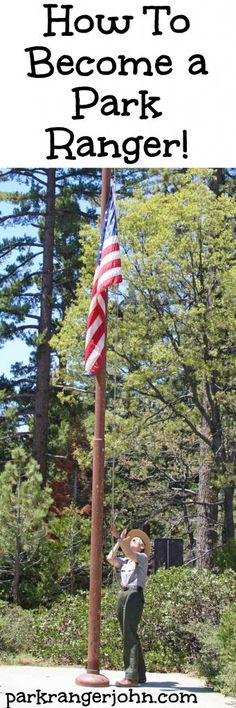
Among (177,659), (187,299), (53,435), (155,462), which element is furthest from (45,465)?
Result: (177,659)

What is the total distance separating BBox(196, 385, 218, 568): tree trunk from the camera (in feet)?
58.7

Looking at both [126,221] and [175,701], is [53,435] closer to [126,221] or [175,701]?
[126,221]

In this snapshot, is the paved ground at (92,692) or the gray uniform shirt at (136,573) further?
the gray uniform shirt at (136,573)

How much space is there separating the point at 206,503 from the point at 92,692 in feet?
31.4

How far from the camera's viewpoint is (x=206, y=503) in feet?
58.9

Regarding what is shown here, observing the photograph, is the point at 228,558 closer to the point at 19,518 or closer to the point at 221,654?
the point at 19,518

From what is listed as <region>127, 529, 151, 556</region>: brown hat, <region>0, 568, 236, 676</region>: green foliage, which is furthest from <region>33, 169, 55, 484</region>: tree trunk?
<region>127, 529, 151, 556</region>: brown hat

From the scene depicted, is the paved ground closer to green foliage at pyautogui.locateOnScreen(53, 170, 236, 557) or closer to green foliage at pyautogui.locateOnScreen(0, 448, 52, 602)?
green foliage at pyautogui.locateOnScreen(53, 170, 236, 557)

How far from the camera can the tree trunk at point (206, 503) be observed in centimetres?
1791

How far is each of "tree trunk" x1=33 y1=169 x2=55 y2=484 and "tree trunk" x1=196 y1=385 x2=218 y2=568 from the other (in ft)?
26.5

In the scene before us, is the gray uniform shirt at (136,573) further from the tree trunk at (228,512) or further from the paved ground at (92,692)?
the tree trunk at (228,512)

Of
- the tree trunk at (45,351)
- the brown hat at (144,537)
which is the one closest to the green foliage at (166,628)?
the brown hat at (144,537)

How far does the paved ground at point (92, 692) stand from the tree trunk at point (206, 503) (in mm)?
7868

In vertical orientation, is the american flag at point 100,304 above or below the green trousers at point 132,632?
above
